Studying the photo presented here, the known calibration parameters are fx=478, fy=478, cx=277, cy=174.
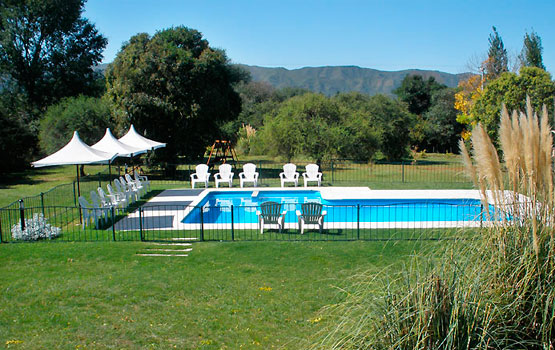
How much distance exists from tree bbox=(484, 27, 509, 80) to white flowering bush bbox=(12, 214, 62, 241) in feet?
97.8

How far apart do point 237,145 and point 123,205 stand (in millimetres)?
21143

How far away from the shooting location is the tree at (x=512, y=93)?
22.3 metres

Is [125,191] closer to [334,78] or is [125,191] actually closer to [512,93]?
[512,93]

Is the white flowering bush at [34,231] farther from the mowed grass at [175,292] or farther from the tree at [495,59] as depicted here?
the tree at [495,59]

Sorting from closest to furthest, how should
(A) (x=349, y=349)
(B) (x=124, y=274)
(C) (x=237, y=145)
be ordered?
(A) (x=349, y=349)
(B) (x=124, y=274)
(C) (x=237, y=145)

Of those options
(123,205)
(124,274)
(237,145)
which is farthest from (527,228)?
(237,145)

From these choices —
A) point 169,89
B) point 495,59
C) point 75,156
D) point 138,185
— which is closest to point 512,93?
point 495,59

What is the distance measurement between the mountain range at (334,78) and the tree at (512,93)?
111904 mm

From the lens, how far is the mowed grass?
534 centimetres

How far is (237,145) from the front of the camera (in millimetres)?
34719

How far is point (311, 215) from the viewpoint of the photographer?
10852 millimetres

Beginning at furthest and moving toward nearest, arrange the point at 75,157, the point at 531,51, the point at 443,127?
the point at 443,127 < the point at 531,51 < the point at 75,157

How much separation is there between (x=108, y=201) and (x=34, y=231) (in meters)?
3.51

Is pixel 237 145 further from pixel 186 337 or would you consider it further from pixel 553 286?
pixel 553 286
